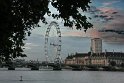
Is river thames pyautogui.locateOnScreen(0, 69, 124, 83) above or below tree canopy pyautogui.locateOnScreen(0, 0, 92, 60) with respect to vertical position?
below

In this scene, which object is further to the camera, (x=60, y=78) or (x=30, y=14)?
(x=60, y=78)

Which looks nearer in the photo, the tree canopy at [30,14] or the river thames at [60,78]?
the tree canopy at [30,14]

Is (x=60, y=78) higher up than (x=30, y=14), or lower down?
lower down

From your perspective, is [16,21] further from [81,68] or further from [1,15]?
[81,68]

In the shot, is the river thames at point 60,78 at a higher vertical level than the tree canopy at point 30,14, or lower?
lower

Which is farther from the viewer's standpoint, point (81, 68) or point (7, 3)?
point (81, 68)

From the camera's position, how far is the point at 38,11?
33.7 ft

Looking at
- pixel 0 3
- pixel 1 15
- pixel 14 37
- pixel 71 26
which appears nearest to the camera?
pixel 0 3

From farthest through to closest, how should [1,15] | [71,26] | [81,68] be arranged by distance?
[81,68] → [71,26] → [1,15]

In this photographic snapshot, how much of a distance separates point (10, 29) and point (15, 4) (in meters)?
0.68

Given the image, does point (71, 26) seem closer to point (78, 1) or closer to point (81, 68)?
point (78, 1)

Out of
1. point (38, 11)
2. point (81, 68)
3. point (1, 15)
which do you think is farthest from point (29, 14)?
point (81, 68)

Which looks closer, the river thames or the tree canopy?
the tree canopy

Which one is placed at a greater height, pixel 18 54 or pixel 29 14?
pixel 29 14
